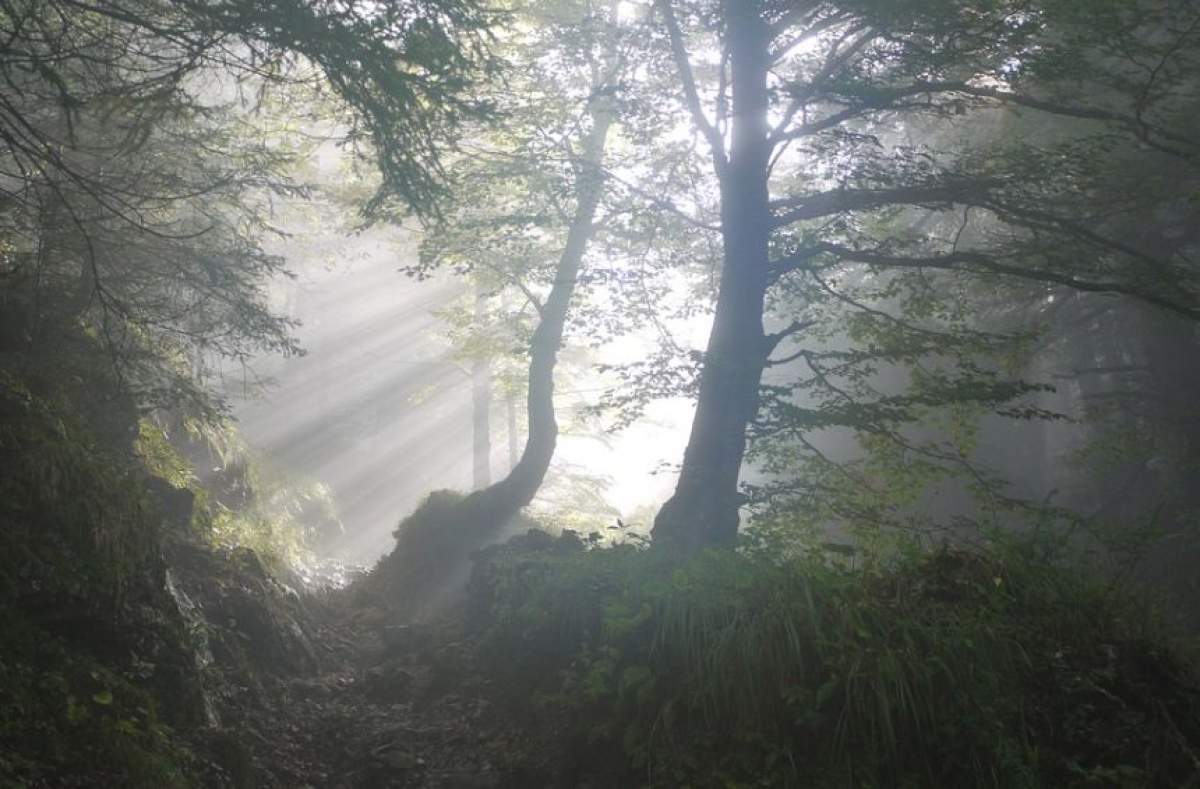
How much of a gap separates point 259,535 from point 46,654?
308 inches

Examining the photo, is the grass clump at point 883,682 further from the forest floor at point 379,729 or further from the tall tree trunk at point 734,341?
the tall tree trunk at point 734,341

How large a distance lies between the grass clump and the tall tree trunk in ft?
7.90

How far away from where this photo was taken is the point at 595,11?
1305 cm

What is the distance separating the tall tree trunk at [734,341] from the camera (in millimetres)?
8266

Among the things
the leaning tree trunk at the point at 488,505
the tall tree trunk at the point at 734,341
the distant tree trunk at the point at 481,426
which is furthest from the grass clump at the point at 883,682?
the distant tree trunk at the point at 481,426

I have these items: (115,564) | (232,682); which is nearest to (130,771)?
(115,564)

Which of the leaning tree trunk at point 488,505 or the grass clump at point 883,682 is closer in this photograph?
the grass clump at point 883,682

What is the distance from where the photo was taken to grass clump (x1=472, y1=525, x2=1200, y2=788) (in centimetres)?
400

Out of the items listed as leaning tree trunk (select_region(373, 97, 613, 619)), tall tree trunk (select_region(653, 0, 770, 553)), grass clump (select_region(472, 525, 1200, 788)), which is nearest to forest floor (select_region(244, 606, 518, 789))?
grass clump (select_region(472, 525, 1200, 788))

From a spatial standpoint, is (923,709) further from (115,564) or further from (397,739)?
(115,564)

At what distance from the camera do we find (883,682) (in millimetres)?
4234

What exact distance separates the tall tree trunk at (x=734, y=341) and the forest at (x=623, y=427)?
0.05 meters

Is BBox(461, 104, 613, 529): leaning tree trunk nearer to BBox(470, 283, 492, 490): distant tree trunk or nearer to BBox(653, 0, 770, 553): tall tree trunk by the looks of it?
BBox(653, 0, 770, 553): tall tree trunk

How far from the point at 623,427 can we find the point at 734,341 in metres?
1.84
